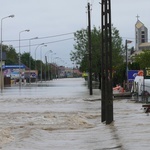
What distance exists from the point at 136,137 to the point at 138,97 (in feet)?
80.4

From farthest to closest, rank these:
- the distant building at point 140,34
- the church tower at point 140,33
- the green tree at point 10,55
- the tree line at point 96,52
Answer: the church tower at point 140,33 < the distant building at point 140,34 < the green tree at point 10,55 < the tree line at point 96,52

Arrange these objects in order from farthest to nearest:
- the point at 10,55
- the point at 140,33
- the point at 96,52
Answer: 1. the point at 140,33
2. the point at 10,55
3. the point at 96,52

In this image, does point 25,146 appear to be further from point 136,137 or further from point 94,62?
point 94,62

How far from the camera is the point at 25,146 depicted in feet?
45.5

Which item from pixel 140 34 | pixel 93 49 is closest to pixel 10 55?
pixel 140 34

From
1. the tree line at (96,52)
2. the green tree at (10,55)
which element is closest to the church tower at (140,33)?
the green tree at (10,55)

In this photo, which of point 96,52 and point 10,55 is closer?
point 96,52

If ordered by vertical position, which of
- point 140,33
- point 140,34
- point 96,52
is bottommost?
point 96,52

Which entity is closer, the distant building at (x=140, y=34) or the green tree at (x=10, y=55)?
the green tree at (x=10, y=55)

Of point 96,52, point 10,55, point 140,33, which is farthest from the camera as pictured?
point 140,33

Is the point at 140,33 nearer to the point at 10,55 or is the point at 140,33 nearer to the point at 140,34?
the point at 140,34

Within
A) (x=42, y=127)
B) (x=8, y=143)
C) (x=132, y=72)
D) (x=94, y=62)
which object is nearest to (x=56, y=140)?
(x=8, y=143)

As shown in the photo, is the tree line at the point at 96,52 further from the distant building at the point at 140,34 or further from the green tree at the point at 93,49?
the distant building at the point at 140,34

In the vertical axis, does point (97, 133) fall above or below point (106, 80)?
below
